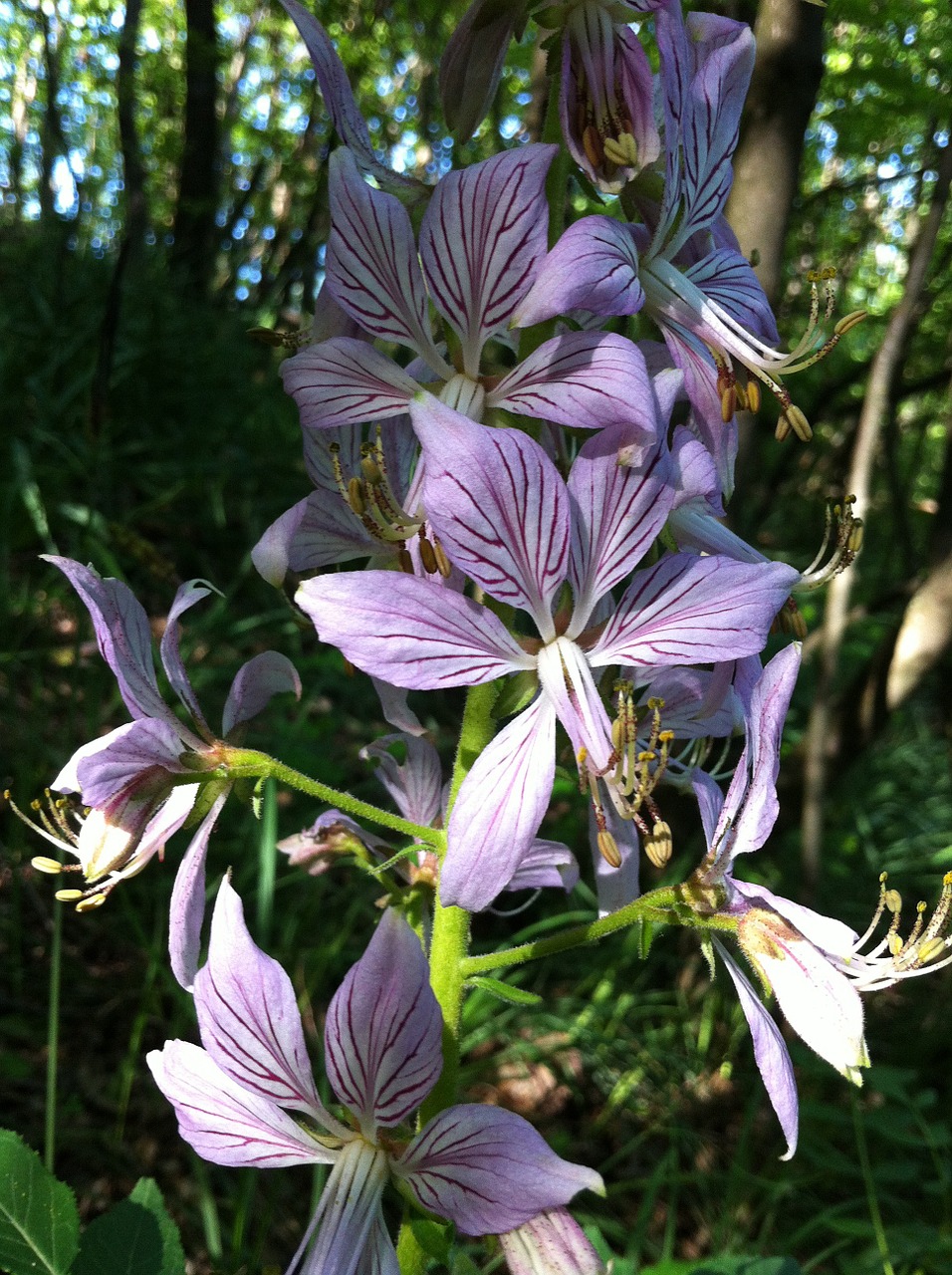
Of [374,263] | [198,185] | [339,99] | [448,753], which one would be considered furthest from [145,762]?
[198,185]

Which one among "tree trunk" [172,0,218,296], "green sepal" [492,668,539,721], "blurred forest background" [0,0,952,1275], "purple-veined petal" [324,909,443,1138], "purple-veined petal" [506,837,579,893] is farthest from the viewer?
"tree trunk" [172,0,218,296]

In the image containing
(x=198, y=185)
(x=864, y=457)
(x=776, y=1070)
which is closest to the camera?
(x=776, y=1070)

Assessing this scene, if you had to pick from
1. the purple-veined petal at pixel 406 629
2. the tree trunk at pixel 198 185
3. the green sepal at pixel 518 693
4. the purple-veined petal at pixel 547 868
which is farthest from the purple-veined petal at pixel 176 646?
the tree trunk at pixel 198 185

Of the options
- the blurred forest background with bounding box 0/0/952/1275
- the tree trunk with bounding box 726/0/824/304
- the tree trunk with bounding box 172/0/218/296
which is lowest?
the blurred forest background with bounding box 0/0/952/1275

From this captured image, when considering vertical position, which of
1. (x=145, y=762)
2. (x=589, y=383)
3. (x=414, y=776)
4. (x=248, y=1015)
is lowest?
(x=248, y=1015)

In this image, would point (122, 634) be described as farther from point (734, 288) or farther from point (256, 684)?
point (734, 288)

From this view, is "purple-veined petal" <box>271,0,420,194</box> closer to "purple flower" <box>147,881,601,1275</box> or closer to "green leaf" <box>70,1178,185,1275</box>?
"purple flower" <box>147,881,601,1275</box>

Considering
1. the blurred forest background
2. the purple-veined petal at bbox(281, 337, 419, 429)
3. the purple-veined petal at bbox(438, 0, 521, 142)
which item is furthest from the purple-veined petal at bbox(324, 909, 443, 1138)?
the purple-veined petal at bbox(438, 0, 521, 142)
